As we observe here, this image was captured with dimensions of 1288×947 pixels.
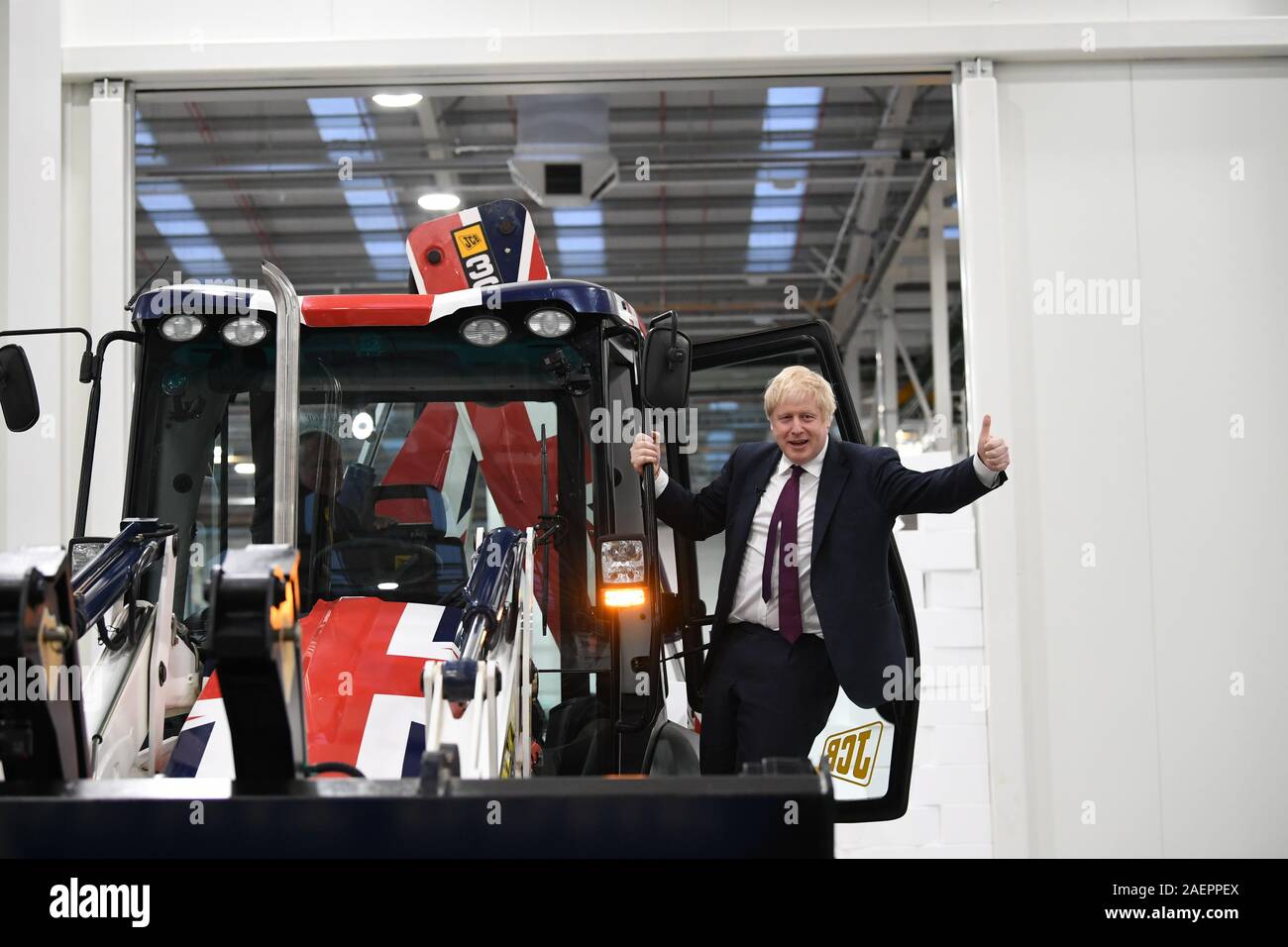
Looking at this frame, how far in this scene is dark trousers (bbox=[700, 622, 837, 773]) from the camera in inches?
144

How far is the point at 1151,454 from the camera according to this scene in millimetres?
5562

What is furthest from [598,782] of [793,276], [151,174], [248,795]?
[793,276]

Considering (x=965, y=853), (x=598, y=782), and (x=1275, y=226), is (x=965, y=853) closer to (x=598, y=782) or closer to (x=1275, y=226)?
(x=1275, y=226)

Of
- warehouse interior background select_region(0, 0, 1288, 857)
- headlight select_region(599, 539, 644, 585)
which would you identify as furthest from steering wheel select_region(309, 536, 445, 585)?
warehouse interior background select_region(0, 0, 1288, 857)

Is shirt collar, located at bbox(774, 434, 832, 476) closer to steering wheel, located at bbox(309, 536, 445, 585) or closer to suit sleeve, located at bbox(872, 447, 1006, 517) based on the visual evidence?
suit sleeve, located at bbox(872, 447, 1006, 517)

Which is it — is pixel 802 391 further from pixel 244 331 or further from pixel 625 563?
pixel 244 331

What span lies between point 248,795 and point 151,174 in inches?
363

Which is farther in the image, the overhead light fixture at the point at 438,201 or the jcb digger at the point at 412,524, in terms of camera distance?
the overhead light fixture at the point at 438,201

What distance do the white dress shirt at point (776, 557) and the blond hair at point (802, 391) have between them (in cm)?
13

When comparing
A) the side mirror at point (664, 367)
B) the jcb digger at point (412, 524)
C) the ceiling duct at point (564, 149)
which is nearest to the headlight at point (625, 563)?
the jcb digger at point (412, 524)

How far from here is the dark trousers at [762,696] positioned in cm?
367

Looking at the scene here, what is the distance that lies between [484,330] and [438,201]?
7.66 meters

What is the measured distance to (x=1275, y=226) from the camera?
566cm

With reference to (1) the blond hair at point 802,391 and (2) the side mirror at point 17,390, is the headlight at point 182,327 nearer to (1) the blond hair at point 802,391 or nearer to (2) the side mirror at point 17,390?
(2) the side mirror at point 17,390
